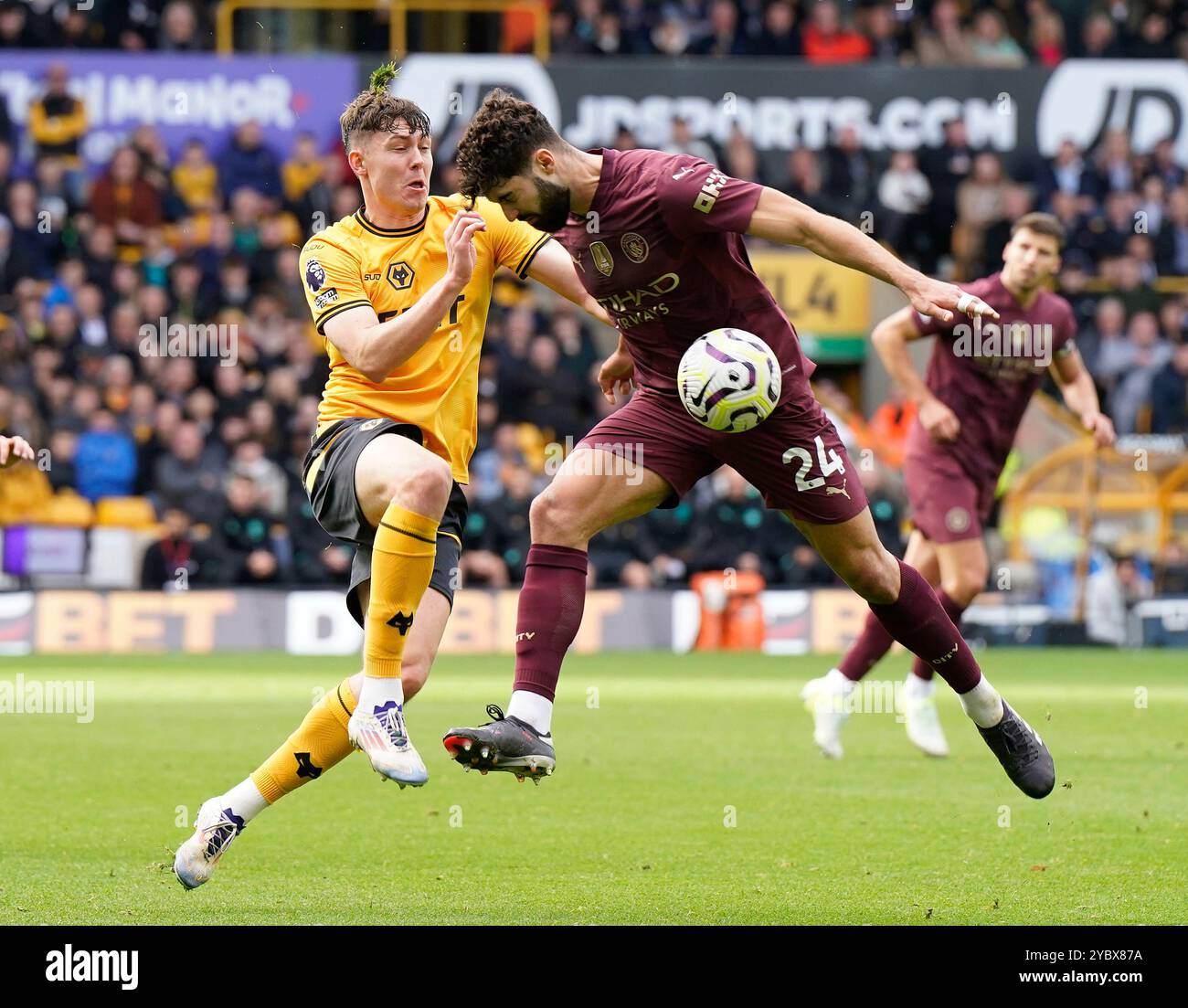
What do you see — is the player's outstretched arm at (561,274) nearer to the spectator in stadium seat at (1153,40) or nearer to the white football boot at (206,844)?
the white football boot at (206,844)

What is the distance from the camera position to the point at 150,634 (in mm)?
17453

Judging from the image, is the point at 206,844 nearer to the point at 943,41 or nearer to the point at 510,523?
the point at 510,523

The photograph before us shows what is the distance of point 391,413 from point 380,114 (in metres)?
0.97

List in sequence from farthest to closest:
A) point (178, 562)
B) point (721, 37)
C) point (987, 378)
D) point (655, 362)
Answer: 1. point (721, 37)
2. point (178, 562)
3. point (987, 378)
4. point (655, 362)

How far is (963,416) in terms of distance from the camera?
35.0 feet

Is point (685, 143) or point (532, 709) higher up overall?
point (685, 143)

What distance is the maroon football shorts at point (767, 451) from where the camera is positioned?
6.63 m

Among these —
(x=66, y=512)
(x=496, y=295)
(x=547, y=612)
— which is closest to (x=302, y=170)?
(x=496, y=295)

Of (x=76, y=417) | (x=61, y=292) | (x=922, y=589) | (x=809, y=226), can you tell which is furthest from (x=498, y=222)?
(x=61, y=292)

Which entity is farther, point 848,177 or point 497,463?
point 848,177

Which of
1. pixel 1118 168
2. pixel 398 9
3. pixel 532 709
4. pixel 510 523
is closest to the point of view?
pixel 532 709

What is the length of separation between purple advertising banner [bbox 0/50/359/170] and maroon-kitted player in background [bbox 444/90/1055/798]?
1568cm


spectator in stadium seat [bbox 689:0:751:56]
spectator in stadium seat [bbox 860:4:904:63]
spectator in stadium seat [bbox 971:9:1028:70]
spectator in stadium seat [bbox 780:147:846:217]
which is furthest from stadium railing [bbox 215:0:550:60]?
spectator in stadium seat [bbox 971:9:1028:70]
